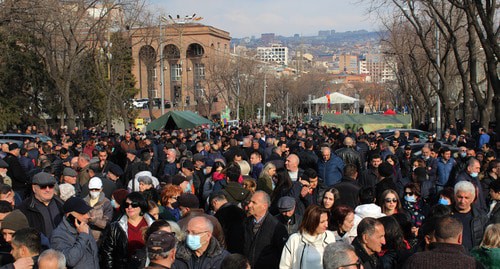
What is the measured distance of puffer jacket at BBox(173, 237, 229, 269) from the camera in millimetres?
5672

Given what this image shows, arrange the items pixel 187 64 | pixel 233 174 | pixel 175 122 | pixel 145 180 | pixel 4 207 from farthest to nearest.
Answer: pixel 187 64, pixel 175 122, pixel 233 174, pixel 145 180, pixel 4 207

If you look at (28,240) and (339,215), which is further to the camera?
(339,215)

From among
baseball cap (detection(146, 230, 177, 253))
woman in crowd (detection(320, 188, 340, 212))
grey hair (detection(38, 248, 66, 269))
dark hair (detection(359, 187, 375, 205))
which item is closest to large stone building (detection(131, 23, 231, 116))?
dark hair (detection(359, 187, 375, 205))

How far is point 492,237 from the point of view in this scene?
19.4 feet

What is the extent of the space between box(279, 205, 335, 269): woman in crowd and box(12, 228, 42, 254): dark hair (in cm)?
212

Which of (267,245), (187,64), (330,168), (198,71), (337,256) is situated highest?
(187,64)

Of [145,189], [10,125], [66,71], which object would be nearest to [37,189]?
[145,189]

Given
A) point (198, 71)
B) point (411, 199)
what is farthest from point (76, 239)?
point (198, 71)

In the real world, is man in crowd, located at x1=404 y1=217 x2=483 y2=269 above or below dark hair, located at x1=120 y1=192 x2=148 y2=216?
below

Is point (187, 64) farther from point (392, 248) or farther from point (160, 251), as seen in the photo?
point (160, 251)

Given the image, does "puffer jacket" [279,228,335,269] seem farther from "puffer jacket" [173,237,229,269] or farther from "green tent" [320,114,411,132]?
"green tent" [320,114,411,132]

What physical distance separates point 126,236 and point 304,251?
1.75 metres

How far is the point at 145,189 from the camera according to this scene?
903 cm

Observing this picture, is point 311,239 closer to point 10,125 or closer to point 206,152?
point 206,152
